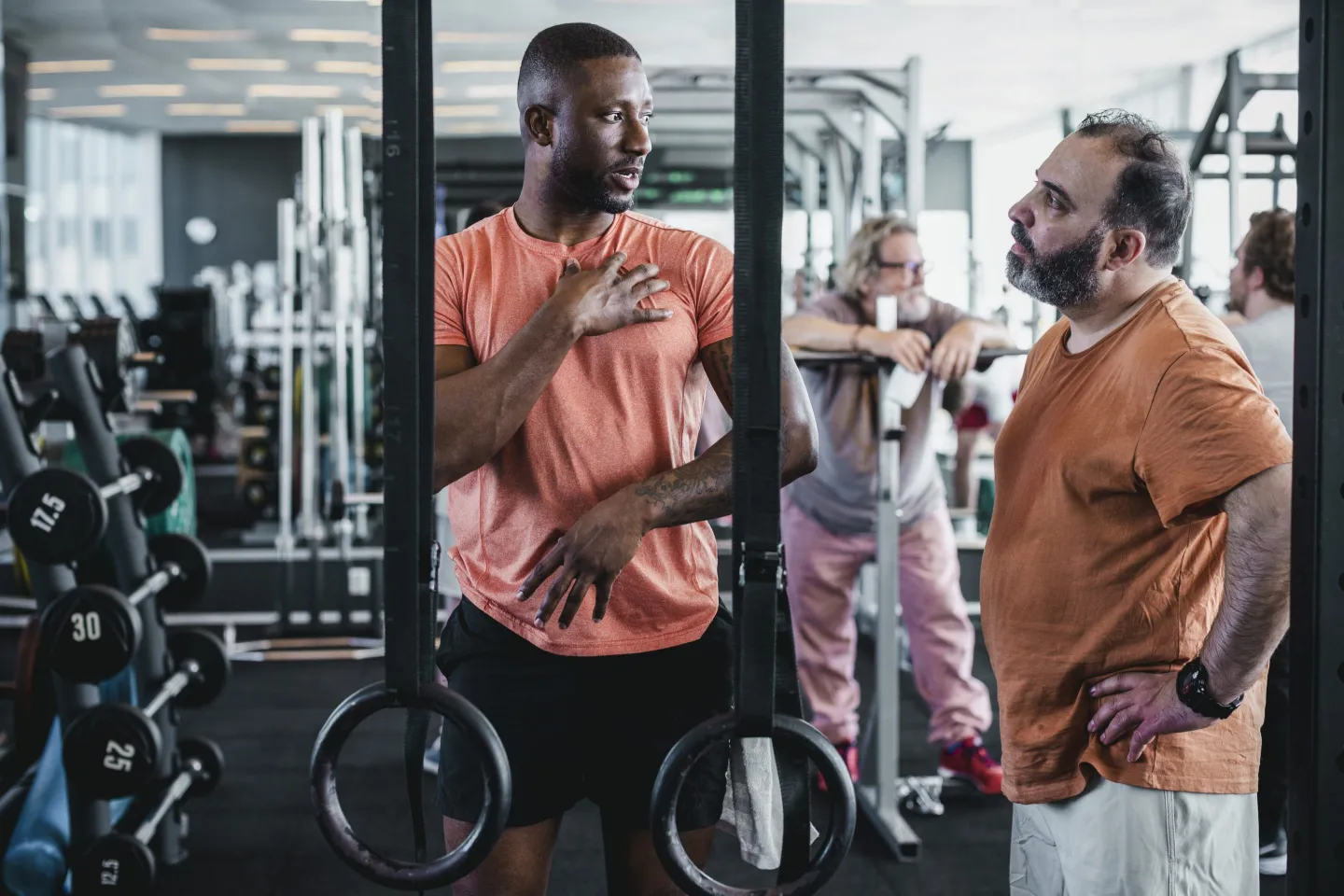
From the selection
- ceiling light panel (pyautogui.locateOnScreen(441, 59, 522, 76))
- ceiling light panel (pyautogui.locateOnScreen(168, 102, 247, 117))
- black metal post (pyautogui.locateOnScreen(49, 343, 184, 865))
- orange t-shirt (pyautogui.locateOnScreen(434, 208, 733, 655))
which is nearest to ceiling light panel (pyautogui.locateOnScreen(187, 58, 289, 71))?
ceiling light panel (pyautogui.locateOnScreen(441, 59, 522, 76))

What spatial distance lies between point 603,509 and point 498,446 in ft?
0.43

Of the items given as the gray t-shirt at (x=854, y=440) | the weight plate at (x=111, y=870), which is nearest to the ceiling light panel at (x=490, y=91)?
the gray t-shirt at (x=854, y=440)

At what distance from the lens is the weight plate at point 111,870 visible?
7.65ft

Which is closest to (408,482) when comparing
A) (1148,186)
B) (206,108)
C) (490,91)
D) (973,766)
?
(1148,186)

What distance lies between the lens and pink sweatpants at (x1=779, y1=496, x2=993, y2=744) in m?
3.23

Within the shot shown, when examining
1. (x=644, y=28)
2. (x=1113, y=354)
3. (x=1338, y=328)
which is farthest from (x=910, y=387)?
(x=644, y=28)

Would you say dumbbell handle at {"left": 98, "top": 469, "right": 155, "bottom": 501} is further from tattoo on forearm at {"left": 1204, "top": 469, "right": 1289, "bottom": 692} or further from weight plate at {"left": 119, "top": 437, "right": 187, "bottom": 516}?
tattoo on forearm at {"left": 1204, "top": 469, "right": 1289, "bottom": 692}

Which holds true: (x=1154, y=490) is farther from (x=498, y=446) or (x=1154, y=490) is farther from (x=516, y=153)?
(x=516, y=153)

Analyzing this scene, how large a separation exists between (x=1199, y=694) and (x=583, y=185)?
819 millimetres

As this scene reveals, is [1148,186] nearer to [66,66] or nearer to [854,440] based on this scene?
[854,440]

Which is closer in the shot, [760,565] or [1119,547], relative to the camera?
[760,565]

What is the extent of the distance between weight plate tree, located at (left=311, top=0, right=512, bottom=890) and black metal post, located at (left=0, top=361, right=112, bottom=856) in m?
1.83

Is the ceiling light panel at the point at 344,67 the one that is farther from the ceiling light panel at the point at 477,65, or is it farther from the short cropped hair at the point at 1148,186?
the short cropped hair at the point at 1148,186

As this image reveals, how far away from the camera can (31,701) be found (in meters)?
2.44
